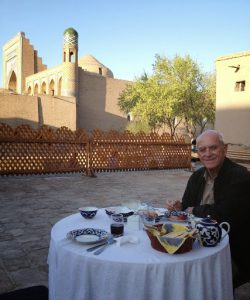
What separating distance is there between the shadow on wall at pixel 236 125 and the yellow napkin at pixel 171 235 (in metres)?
15.2

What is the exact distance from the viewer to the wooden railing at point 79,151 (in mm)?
9539

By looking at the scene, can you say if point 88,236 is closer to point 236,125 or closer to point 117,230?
point 117,230

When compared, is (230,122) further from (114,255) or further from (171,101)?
(114,255)

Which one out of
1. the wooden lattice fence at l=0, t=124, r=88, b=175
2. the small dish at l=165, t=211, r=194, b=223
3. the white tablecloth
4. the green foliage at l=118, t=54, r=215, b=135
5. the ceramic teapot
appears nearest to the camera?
the white tablecloth

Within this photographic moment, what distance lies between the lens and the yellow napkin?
68.8 inches

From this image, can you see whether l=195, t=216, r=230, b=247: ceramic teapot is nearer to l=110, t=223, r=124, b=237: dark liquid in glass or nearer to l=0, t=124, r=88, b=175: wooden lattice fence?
l=110, t=223, r=124, b=237: dark liquid in glass

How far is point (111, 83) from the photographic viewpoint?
3778 centimetres

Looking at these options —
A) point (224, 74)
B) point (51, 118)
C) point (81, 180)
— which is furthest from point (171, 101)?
point (81, 180)

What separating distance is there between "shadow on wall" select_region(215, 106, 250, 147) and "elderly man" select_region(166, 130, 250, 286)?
46.7 feet

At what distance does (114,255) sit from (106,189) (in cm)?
656

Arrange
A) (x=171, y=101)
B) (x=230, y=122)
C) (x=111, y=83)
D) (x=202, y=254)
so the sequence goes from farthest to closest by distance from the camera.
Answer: (x=111, y=83)
(x=171, y=101)
(x=230, y=122)
(x=202, y=254)

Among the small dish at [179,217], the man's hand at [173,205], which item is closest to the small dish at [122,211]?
the small dish at [179,217]

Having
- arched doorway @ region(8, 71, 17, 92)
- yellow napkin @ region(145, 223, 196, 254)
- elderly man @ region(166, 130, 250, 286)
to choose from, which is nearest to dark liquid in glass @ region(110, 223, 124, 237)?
yellow napkin @ region(145, 223, 196, 254)

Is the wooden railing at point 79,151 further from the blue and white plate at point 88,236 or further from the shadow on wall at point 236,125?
the blue and white plate at point 88,236
